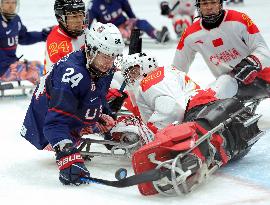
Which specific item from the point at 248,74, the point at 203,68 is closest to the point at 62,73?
the point at 248,74

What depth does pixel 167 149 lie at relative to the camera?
3.36 metres

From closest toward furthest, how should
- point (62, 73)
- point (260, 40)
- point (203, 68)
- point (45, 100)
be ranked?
point (62, 73) → point (45, 100) → point (260, 40) → point (203, 68)

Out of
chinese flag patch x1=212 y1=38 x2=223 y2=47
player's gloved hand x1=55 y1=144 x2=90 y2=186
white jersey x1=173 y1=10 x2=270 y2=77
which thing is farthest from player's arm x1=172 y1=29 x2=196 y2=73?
player's gloved hand x1=55 y1=144 x2=90 y2=186

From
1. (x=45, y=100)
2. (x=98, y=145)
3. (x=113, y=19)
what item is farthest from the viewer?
(x=113, y=19)

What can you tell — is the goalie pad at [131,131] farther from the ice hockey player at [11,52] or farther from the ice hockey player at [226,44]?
the ice hockey player at [11,52]

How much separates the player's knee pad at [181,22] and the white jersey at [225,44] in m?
4.28

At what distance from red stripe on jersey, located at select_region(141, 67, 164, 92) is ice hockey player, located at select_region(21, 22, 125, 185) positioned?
0.90 ft

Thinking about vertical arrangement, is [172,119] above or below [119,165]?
above

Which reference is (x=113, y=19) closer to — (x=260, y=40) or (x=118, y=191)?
(x=260, y=40)

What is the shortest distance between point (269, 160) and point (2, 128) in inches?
84.1

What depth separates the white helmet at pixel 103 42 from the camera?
362 cm

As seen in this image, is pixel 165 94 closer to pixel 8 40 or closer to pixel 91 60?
pixel 91 60

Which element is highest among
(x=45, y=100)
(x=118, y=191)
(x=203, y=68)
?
(x=45, y=100)

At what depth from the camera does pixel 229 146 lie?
3.70m
